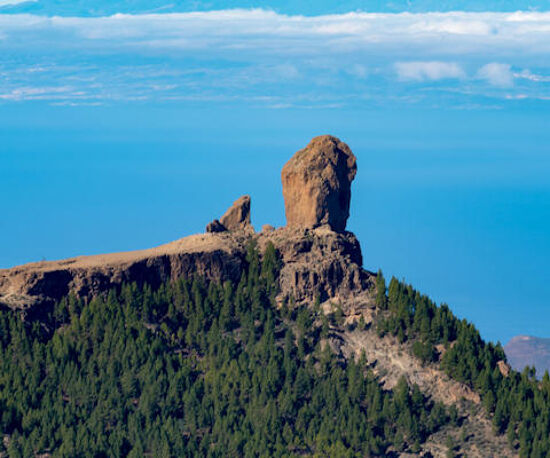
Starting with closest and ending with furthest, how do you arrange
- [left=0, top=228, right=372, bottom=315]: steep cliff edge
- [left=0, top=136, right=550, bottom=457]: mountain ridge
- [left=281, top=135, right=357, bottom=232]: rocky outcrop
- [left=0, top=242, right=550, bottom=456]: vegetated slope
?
1. [left=0, top=242, right=550, bottom=456]: vegetated slope
2. [left=0, top=136, right=550, bottom=457]: mountain ridge
3. [left=0, top=228, right=372, bottom=315]: steep cliff edge
4. [left=281, top=135, right=357, bottom=232]: rocky outcrop

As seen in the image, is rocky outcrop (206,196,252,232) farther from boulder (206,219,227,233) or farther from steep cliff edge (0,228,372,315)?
steep cliff edge (0,228,372,315)

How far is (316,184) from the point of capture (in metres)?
156

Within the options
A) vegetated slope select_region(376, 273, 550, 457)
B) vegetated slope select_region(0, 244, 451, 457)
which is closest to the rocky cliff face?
vegetated slope select_region(0, 244, 451, 457)

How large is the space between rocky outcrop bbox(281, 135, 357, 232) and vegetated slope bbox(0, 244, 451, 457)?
8539mm

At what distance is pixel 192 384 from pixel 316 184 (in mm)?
26497

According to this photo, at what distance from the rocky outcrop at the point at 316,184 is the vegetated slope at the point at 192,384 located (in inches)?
336

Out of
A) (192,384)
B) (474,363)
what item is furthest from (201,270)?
(474,363)

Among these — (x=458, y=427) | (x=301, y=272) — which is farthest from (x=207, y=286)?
(x=458, y=427)

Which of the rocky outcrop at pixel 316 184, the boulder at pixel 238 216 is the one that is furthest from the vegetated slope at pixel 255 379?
the boulder at pixel 238 216

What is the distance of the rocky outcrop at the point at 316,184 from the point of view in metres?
157

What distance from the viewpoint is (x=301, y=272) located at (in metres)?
152

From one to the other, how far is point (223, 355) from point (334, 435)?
14637mm

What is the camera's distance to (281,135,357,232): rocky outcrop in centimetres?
15662

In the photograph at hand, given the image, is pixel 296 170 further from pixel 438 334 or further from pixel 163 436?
pixel 163 436
